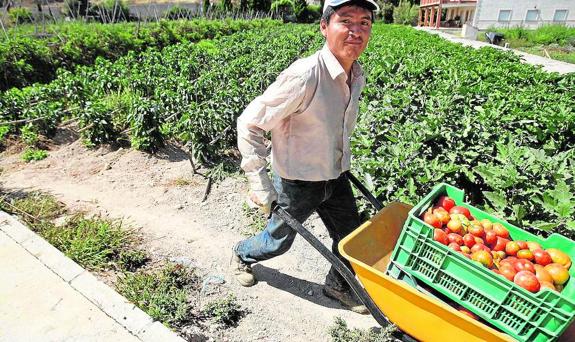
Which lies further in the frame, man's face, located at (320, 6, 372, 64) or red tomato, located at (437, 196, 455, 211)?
red tomato, located at (437, 196, 455, 211)

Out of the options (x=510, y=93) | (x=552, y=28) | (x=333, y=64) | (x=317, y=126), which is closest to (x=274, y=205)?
(x=317, y=126)

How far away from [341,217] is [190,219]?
7.23 ft

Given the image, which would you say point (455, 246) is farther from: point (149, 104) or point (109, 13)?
point (109, 13)

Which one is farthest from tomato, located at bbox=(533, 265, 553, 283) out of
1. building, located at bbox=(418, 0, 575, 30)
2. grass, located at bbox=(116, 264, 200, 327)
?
building, located at bbox=(418, 0, 575, 30)

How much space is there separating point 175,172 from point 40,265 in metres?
2.42

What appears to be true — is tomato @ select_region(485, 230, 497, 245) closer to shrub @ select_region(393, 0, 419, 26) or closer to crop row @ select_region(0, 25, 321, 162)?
crop row @ select_region(0, 25, 321, 162)

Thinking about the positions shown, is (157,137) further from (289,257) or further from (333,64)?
(333,64)

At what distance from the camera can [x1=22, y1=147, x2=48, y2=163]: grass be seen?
6.14 m

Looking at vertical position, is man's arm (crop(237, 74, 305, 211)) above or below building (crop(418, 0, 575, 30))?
below

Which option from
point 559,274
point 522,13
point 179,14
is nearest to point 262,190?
point 559,274

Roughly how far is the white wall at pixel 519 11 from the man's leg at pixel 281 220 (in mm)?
51324

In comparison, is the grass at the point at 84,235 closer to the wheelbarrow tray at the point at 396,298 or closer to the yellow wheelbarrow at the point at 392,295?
the yellow wheelbarrow at the point at 392,295

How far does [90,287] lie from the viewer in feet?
10.6

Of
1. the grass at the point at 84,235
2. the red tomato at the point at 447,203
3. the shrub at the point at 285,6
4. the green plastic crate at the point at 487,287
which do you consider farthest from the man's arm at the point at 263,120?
the shrub at the point at 285,6
